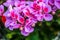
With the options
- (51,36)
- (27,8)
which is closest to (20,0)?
(27,8)

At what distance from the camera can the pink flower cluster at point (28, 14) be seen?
2.20 m

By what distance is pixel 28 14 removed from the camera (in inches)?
86.8

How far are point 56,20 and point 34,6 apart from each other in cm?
30

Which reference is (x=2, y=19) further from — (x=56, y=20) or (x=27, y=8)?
(x=56, y=20)

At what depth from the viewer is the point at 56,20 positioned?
230 cm

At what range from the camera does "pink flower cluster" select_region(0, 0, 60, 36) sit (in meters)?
2.20

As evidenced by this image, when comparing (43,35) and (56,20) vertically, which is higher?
(56,20)

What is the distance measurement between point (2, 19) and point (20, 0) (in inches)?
12.0

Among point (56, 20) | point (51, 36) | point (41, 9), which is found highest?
point (41, 9)

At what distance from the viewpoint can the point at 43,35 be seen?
7.62ft

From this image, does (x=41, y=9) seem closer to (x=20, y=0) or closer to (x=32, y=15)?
(x=32, y=15)

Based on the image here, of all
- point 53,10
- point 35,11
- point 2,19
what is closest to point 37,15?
point 35,11

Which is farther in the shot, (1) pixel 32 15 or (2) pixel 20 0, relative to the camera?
(2) pixel 20 0

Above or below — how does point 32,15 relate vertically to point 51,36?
above
